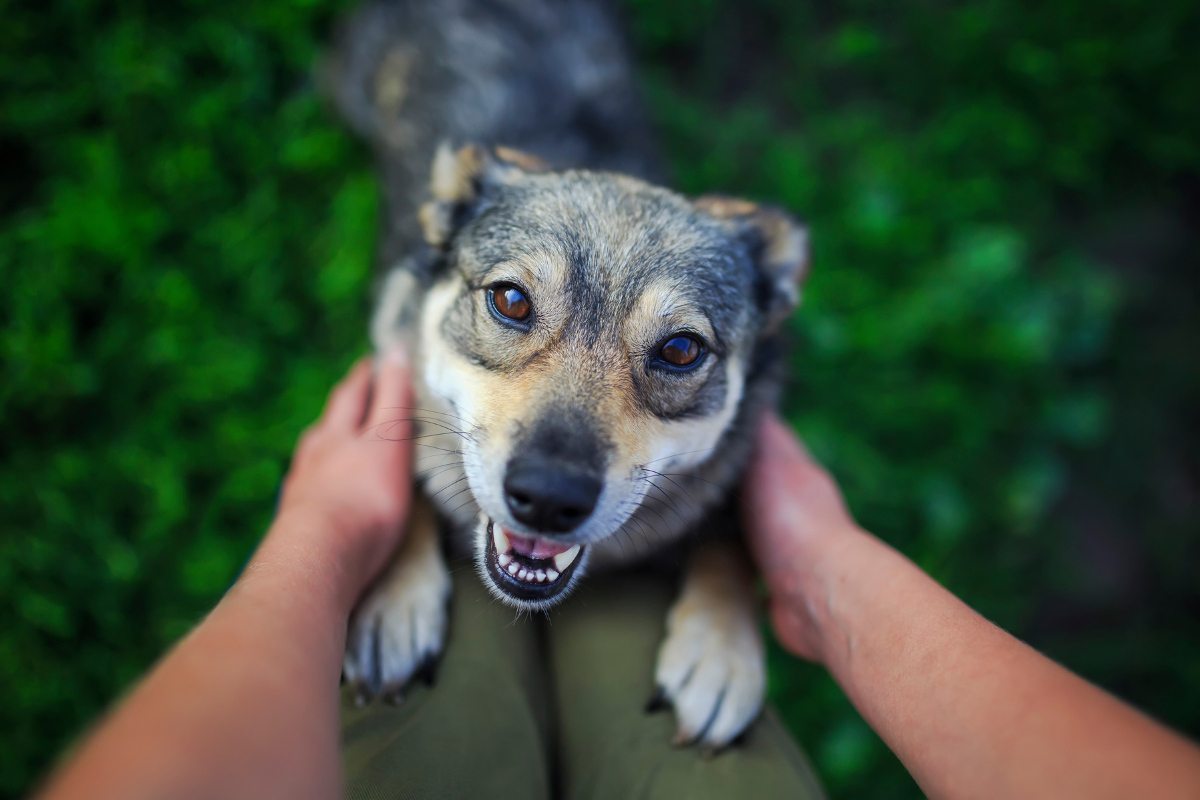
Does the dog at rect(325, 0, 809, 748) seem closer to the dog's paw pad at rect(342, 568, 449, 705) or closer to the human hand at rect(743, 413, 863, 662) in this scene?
the dog's paw pad at rect(342, 568, 449, 705)

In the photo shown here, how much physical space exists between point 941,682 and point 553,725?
58.8 inches

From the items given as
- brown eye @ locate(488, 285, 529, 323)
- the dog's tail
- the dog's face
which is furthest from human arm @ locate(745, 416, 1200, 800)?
the dog's tail

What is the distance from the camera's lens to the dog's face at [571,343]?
6.21 feet

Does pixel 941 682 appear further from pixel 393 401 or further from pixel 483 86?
pixel 483 86

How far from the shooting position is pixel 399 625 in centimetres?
219

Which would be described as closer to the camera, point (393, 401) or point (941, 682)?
point (941, 682)

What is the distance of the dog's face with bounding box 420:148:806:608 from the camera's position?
74.5 inches

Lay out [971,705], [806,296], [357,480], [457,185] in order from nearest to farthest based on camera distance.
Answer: [971,705], [357,480], [457,185], [806,296]

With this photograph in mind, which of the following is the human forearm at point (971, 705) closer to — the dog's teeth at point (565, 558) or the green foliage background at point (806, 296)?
the dog's teeth at point (565, 558)

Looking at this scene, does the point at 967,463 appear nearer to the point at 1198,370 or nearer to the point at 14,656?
the point at 1198,370

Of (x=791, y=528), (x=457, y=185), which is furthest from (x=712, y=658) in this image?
(x=457, y=185)

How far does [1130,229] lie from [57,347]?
7206 mm

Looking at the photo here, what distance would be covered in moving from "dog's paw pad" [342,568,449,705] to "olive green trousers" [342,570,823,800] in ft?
0.19

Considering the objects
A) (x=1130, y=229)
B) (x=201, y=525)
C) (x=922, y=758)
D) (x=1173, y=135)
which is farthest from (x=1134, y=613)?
(x=201, y=525)
